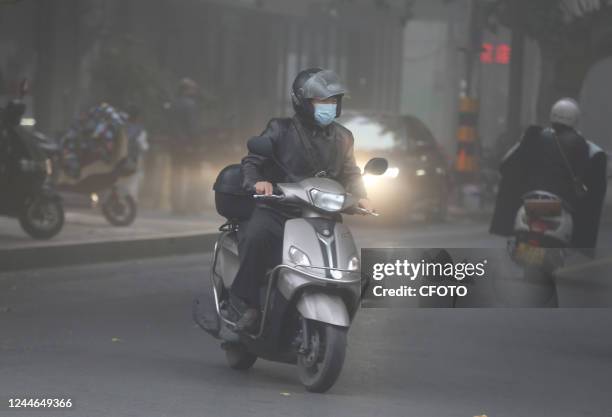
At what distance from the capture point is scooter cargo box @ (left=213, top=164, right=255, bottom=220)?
333 inches

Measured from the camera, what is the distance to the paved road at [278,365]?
7.72 m

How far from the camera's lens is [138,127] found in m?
19.7

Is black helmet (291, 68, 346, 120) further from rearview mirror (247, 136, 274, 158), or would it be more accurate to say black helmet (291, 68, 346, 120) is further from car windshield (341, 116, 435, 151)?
car windshield (341, 116, 435, 151)

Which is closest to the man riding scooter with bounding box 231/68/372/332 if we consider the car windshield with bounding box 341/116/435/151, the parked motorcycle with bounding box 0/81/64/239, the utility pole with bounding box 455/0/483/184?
the parked motorcycle with bounding box 0/81/64/239

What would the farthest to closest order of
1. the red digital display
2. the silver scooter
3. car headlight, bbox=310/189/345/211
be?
the red digital display → car headlight, bbox=310/189/345/211 → the silver scooter

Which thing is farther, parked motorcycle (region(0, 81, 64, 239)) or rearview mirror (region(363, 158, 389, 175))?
parked motorcycle (region(0, 81, 64, 239))

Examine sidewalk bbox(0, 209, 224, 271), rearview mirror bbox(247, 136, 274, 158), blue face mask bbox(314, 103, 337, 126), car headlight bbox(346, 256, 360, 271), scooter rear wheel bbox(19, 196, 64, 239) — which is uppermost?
blue face mask bbox(314, 103, 337, 126)

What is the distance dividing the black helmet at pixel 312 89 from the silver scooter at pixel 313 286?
294mm

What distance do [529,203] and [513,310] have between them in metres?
1.38

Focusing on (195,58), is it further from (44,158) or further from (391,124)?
(44,158)

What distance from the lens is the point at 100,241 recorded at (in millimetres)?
15258

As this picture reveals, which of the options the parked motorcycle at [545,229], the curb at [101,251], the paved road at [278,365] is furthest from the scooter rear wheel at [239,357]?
the curb at [101,251]

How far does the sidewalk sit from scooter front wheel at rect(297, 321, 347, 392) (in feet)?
21.1

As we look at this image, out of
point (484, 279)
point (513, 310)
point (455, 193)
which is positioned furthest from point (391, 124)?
point (513, 310)
